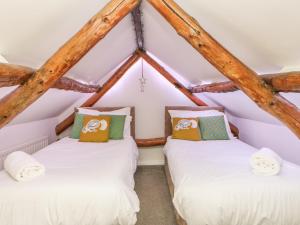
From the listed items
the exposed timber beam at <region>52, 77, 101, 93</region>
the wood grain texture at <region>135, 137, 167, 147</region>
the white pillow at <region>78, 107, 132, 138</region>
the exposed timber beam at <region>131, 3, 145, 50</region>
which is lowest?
the wood grain texture at <region>135, 137, 167, 147</region>

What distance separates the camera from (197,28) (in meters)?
1.82

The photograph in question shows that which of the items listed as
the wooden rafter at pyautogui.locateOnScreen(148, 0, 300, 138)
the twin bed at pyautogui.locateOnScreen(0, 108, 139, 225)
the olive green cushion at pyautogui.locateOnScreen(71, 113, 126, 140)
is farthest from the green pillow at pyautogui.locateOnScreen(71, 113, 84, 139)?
the wooden rafter at pyautogui.locateOnScreen(148, 0, 300, 138)

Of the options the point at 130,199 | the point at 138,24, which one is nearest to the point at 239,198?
the point at 130,199

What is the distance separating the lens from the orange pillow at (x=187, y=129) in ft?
11.1

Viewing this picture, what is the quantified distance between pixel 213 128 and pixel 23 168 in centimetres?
245

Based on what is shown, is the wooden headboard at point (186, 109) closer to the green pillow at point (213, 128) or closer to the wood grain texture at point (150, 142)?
the wood grain texture at point (150, 142)

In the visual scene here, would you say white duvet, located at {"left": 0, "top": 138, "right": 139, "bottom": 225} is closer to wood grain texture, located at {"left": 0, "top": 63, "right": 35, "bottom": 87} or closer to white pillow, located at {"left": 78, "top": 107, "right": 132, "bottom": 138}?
wood grain texture, located at {"left": 0, "top": 63, "right": 35, "bottom": 87}

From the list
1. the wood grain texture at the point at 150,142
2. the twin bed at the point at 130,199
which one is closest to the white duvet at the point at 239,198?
the twin bed at the point at 130,199

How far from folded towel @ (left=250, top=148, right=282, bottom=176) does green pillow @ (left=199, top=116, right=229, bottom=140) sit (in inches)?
55.6

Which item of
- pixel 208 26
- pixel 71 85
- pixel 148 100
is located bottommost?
pixel 148 100

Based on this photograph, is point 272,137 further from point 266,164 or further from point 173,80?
point 173,80

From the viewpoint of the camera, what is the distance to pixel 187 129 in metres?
3.45

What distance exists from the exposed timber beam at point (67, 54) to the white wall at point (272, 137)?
7.19 ft

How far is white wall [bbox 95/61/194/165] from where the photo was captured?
4.20m
